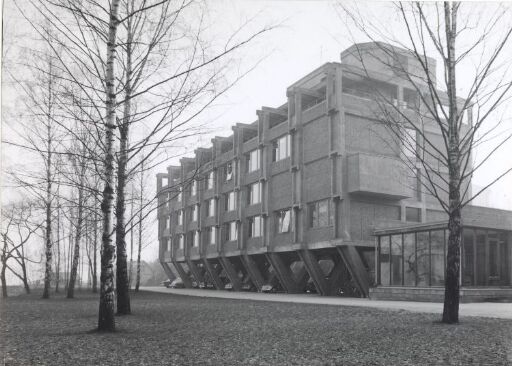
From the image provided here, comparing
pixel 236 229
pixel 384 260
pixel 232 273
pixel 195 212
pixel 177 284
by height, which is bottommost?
pixel 177 284

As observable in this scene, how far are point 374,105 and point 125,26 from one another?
21045mm

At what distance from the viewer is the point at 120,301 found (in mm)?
15250

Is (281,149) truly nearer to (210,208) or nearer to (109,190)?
(210,208)

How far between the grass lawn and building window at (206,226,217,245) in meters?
34.4

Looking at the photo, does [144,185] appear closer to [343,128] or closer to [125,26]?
[343,128]

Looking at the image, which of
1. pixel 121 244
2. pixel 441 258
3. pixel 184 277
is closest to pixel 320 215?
pixel 441 258

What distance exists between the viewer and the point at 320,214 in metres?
32.4

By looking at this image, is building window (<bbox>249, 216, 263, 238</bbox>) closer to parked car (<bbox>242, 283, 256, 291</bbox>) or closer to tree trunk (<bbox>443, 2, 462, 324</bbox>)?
parked car (<bbox>242, 283, 256, 291</bbox>)

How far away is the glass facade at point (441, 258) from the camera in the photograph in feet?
80.8

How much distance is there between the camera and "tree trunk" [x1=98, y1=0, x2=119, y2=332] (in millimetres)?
10164

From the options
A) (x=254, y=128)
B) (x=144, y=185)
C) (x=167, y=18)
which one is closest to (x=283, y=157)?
(x=254, y=128)

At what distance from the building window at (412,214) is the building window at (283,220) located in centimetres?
768

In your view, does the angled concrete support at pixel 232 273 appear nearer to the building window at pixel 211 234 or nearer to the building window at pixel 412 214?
the building window at pixel 211 234

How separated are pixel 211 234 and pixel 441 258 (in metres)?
28.1
